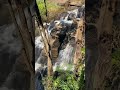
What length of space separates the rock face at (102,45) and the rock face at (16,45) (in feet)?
5.58

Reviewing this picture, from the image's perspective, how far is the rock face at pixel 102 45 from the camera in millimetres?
5746

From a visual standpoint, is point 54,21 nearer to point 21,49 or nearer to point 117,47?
point 117,47

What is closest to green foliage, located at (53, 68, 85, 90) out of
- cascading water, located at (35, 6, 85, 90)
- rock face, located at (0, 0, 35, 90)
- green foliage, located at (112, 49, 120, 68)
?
cascading water, located at (35, 6, 85, 90)

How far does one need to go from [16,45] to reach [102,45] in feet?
7.26

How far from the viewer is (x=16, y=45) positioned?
14.0 ft

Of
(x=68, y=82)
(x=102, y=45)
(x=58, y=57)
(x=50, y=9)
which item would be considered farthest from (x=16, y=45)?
(x=50, y=9)

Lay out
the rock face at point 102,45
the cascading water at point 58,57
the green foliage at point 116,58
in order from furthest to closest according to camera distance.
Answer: the cascading water at point 58,57 → the green foliage at point 116,58 → the rock face at point 102,45

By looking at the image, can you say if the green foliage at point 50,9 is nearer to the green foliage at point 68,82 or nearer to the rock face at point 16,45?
the green foliage at point 68,82

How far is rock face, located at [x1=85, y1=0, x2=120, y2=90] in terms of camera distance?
575cm

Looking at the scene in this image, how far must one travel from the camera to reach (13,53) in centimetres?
427

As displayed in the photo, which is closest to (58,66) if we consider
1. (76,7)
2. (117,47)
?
(76,7)

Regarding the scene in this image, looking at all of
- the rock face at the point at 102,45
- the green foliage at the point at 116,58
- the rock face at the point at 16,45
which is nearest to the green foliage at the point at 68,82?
the rock face at the point at 102,45

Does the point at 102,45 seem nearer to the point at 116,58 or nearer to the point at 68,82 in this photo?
the point at 116,58

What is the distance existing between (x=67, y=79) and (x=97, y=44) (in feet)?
12.7
